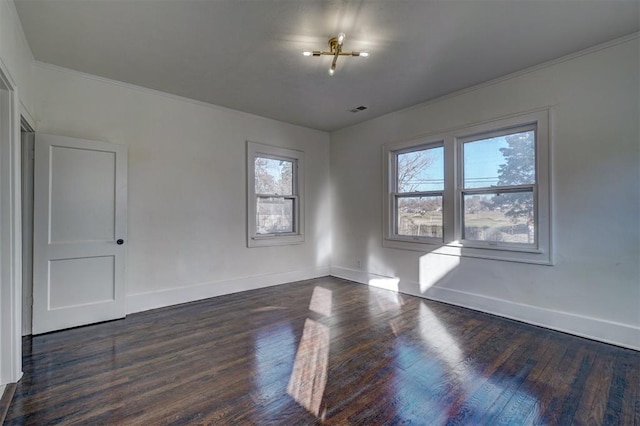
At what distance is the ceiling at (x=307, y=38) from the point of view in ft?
7.57

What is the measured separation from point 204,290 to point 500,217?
4.01 metres

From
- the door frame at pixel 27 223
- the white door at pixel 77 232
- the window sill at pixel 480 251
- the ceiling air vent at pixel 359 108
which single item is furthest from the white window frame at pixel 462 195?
the door frame at pixel 27 223

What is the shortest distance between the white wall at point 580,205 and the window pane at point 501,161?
27 cm

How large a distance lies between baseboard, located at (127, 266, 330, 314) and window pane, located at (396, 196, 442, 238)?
6.40ft

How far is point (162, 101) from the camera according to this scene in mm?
3893

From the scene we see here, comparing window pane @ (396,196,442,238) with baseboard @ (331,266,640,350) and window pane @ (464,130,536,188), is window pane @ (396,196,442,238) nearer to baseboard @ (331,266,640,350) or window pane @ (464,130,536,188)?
window pane @ (464,130,536,188)

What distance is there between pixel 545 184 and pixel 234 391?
356cm

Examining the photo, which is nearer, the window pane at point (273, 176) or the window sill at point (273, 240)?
the window sill at point (273, 240)

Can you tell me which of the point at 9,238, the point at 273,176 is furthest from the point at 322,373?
the point at 273,176

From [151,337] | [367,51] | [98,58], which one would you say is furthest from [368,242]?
[98,58]

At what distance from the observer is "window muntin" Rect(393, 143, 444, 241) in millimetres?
4218

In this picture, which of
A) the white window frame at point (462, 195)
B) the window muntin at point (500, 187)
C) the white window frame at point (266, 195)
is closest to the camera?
the white window frame at point (462, 195)

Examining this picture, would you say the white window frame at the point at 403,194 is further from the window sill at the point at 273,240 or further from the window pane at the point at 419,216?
the window sill at the point at 273,240

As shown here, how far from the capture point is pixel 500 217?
358cm
